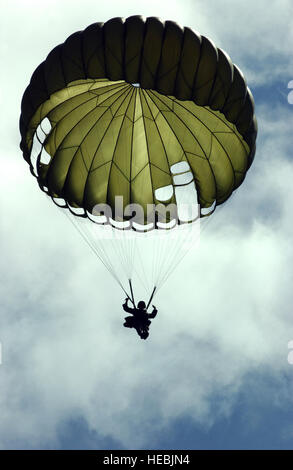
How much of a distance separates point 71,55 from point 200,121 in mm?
4383

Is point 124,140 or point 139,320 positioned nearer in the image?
point 139,320

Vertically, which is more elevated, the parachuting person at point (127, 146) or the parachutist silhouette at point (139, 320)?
the parachuting person at point (127, 146)

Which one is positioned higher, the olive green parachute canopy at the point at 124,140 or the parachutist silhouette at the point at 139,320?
the olive green parachute canopy at the point at 124,140

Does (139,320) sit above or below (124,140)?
below

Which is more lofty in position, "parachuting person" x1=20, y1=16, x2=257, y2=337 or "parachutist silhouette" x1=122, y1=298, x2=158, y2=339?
"parachuting person" x1=20, y1=16, x2=257, y2=337

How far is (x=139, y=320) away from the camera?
2355 cm

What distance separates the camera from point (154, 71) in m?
21.5

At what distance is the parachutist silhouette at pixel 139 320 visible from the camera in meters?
23.5

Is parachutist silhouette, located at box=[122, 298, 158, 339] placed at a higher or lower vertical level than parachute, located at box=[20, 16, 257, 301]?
lower

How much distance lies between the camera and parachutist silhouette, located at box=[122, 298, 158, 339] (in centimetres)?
2355

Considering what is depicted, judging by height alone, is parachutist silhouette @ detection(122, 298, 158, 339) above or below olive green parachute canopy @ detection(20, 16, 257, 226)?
below

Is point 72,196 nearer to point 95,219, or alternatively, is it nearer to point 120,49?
point 95,219

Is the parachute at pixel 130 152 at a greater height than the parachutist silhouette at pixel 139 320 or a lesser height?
greater
